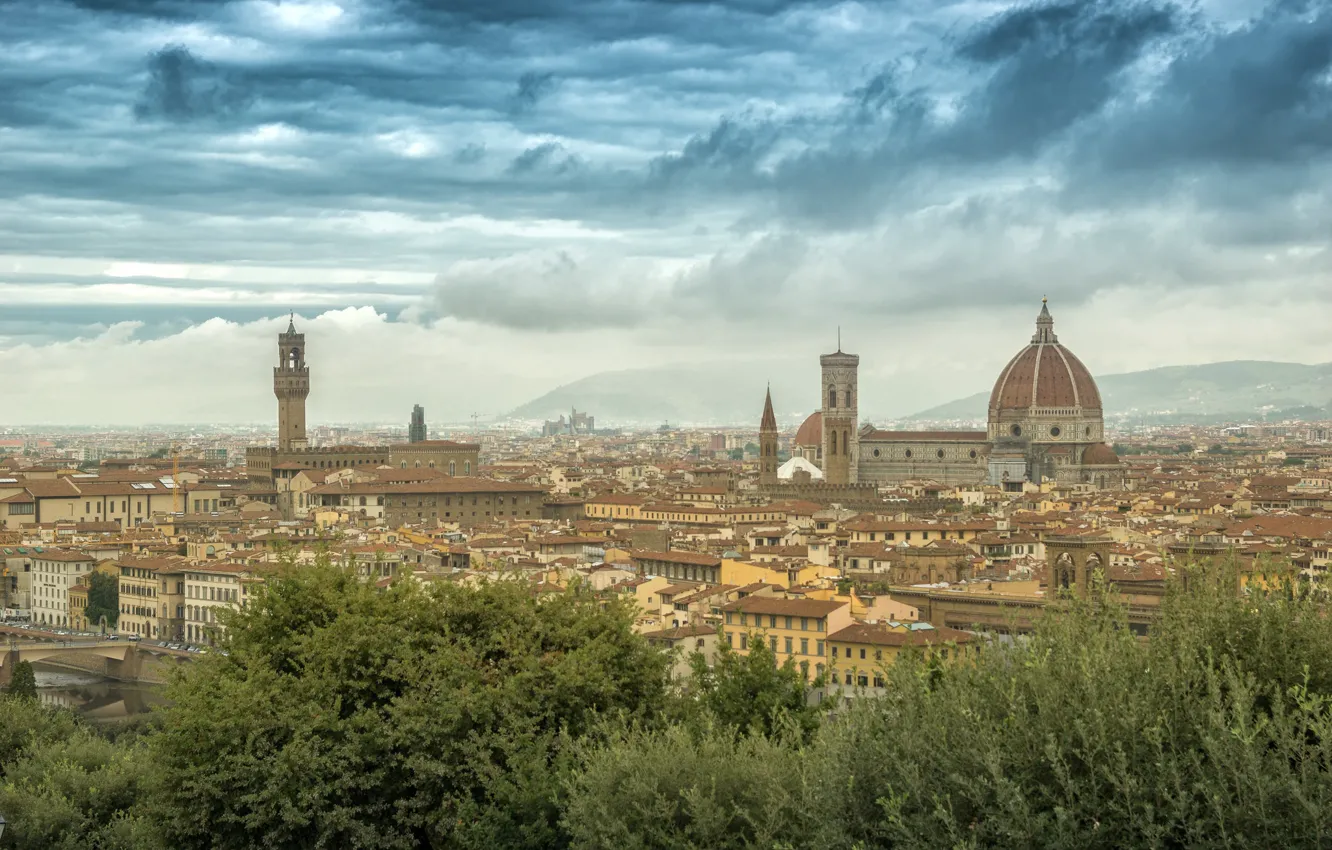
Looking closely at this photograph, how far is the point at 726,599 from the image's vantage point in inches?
1538

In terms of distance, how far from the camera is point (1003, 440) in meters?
109

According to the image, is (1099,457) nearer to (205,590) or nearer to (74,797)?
(205,590)

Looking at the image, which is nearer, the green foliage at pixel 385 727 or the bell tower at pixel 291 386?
the green foliage at pixel 385 727

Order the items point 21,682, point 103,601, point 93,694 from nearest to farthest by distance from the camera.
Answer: point 21,682 < point 93,694 < point 103,601

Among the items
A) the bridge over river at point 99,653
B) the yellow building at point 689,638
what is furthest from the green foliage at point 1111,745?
the bridge over river at point 99,653

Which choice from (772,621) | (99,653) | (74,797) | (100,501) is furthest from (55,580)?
(74,797)

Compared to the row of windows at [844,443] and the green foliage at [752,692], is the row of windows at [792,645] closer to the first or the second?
the green foliage at [752,692]

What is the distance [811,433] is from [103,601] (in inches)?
2475

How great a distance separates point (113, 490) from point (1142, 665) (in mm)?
78881

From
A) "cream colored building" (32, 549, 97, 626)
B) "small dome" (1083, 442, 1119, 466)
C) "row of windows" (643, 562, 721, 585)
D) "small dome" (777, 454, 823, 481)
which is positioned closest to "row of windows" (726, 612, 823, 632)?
"row of windows" (643, 562, 721, 585)

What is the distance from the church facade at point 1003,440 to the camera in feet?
347

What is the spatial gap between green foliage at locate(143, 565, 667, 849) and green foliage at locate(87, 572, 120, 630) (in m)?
38.1

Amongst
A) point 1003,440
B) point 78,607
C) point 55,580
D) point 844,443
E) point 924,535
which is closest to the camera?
point 924,535

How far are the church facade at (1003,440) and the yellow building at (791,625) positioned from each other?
219ft
